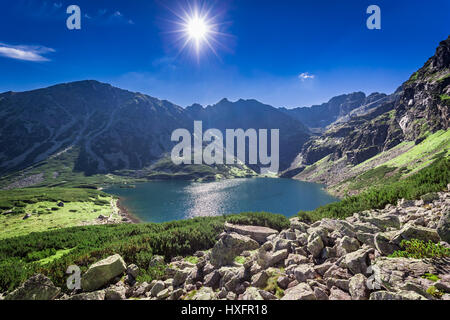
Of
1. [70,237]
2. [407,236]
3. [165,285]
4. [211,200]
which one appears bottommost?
[211,200]

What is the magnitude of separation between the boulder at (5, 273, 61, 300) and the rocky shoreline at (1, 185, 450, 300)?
0.11ft

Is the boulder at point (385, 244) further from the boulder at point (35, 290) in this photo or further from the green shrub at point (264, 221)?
the boulder at point (35, 290)

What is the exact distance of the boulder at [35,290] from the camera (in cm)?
828

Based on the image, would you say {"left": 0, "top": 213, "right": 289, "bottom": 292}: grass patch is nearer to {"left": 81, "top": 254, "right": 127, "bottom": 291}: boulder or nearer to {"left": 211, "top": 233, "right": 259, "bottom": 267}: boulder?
{"left": 81, "top": 254, "right": 127, "bottom": 291}: boulder

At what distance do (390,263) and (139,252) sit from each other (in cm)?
1531

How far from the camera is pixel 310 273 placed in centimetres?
755

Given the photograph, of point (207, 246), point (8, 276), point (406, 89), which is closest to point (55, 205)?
point (8, 276)

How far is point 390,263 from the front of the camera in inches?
261

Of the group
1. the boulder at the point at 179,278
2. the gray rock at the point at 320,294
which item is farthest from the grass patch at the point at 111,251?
the gray rock at the point at 320,294

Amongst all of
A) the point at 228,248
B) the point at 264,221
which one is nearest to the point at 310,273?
the point at 228,248

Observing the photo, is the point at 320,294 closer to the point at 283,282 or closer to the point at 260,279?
the point at 283,282

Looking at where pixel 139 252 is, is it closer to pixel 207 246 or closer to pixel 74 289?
pixel 74 289

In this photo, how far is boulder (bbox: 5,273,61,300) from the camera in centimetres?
828
